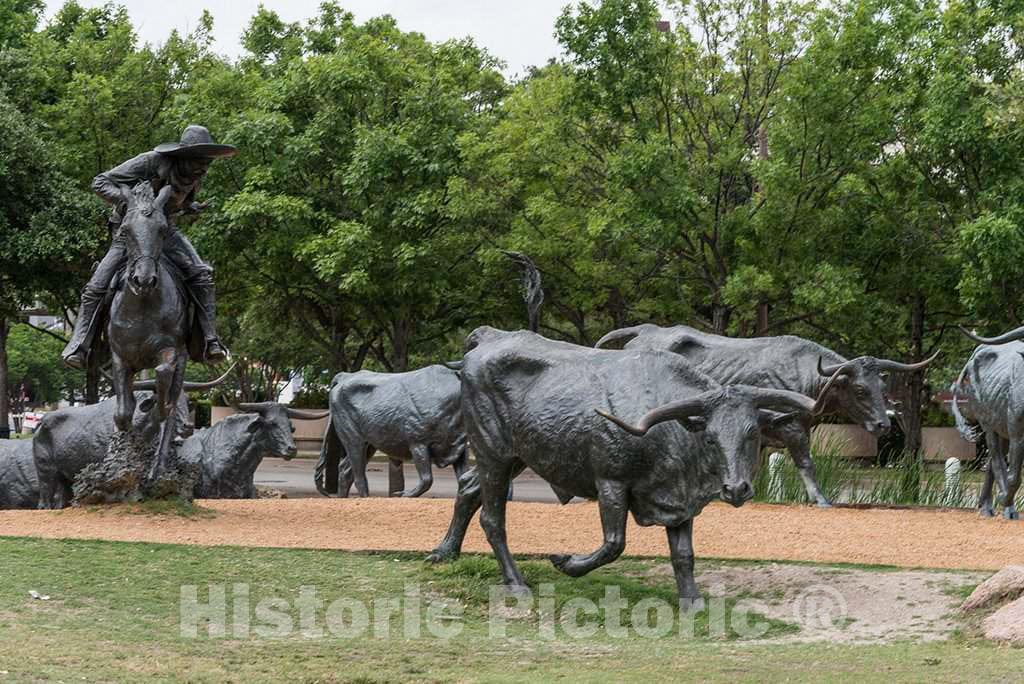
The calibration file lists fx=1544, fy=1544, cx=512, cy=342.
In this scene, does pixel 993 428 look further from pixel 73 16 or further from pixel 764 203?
pixel 73 16

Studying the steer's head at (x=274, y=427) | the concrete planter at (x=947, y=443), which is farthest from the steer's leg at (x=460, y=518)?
the concrete planter at (x=947, y=443)

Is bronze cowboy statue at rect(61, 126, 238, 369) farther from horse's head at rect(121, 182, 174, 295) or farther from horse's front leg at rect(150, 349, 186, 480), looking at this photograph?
horse's front leg at rect(150, 349, 186, 480)

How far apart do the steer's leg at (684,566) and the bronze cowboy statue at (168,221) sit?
231 inches

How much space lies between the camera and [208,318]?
14.8 metres

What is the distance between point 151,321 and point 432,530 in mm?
3256

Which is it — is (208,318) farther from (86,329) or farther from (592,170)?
(592,170)

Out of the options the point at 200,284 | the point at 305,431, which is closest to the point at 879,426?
the point at 200,284

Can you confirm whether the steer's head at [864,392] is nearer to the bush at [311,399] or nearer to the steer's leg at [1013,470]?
the steer's leg at [1013,470]

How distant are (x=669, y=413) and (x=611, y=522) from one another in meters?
0.90

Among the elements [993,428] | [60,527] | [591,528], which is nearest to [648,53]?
[993,428]

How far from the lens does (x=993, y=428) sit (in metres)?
16.8

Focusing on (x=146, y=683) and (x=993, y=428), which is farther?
(x=993, y=428)

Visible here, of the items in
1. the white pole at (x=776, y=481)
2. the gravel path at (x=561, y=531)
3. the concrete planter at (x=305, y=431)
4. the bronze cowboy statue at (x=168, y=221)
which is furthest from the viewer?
the concrete planter at (x=305, y=431)

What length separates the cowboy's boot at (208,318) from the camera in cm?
1476
